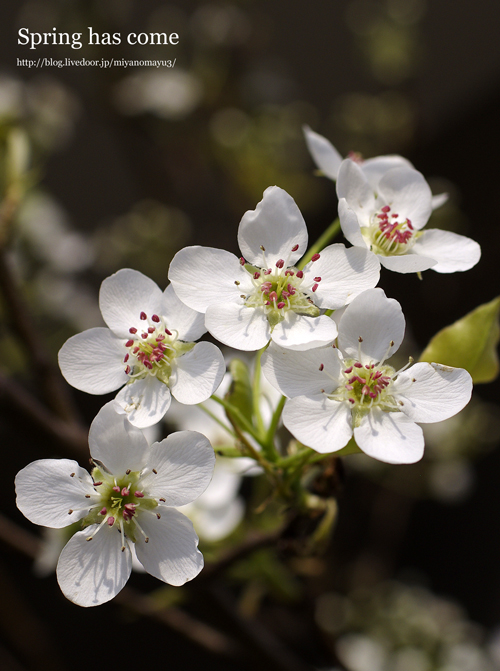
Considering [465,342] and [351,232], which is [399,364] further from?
[351,232]

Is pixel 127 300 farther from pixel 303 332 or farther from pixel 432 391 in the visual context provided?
pixel 432 391

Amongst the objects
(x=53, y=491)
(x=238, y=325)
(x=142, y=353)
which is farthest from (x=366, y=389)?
(x=53, y=491)

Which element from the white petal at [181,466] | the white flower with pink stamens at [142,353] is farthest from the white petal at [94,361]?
the white petal at [181,466]

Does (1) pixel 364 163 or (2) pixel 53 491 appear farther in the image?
(1) pixel 364 163

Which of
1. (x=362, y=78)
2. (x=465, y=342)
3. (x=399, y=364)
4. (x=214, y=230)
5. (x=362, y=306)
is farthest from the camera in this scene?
(x=362, y=78)

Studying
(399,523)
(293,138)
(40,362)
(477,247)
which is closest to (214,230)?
(293,138)
